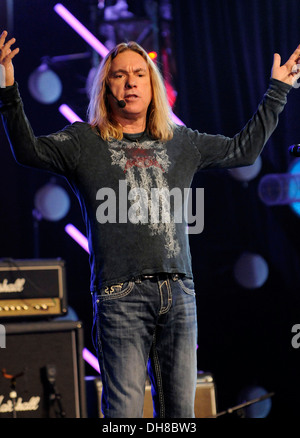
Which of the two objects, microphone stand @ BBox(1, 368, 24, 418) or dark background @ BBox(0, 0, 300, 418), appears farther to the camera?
dark background @ BBox(0, 0, 300, 418)

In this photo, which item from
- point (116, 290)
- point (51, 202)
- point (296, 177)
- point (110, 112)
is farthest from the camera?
point (51, 202)

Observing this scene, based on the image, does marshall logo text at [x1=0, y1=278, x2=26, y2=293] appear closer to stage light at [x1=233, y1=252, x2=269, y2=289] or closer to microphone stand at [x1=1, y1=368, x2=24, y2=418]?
microphone stand at [x1=1, y1=368, x2=24, y2=418]

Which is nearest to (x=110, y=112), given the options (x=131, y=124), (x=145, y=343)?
(x=131, y=124)

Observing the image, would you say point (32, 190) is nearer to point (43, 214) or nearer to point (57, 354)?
point (43, 214)

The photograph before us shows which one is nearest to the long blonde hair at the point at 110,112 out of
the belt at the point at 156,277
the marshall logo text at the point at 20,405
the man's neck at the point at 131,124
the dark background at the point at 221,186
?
the man's neck at the point at 131,124

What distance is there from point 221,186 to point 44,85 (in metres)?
1.26

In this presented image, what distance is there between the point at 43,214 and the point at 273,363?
5.51 feet

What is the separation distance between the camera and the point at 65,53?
4082 millimetres

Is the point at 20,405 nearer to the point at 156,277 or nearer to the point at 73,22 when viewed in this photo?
the point at 156,277

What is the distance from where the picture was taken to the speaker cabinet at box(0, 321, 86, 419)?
121 inches

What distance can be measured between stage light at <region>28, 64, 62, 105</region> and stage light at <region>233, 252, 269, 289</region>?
1.54 meters

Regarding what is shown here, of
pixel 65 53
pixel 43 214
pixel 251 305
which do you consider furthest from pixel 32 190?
pixel 251 305

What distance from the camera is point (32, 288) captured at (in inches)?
127

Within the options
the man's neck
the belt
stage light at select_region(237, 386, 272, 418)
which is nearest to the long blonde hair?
the man's neck
